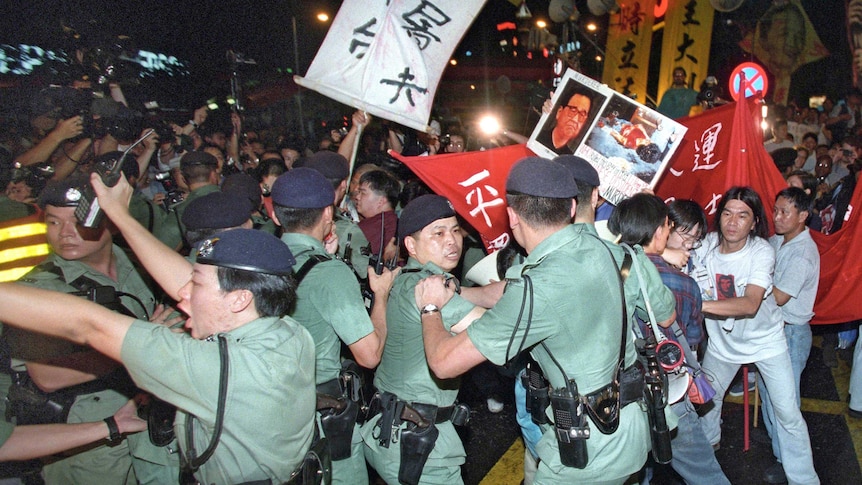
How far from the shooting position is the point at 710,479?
3580mm

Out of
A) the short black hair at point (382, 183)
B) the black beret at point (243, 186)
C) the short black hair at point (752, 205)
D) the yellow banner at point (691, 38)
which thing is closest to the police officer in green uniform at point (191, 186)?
the black beret at point (243, 186)

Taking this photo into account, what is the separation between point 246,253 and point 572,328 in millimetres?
1372

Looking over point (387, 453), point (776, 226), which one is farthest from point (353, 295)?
point (776, 226)

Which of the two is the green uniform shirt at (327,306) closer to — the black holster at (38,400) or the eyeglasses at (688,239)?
the black holster at (38,400)

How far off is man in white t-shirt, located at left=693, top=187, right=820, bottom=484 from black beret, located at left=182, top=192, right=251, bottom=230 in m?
3.19

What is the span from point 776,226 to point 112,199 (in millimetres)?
4845

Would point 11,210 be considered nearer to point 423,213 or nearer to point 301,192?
point 301,192

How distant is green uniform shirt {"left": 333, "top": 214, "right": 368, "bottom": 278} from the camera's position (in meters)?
4.58

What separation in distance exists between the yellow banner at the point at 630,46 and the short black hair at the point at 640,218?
1051 cm

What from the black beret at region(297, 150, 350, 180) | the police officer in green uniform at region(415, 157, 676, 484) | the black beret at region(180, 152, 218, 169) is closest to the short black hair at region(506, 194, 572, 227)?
the police officer in green uniform at region(415, 157, 676, 484)

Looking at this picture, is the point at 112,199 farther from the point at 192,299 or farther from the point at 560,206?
the point at 560,206

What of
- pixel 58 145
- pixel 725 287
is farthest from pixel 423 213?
pixel 58 145

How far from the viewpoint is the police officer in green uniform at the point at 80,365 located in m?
2.80

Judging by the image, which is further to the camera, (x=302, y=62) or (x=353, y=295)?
(x=302, y=62)
